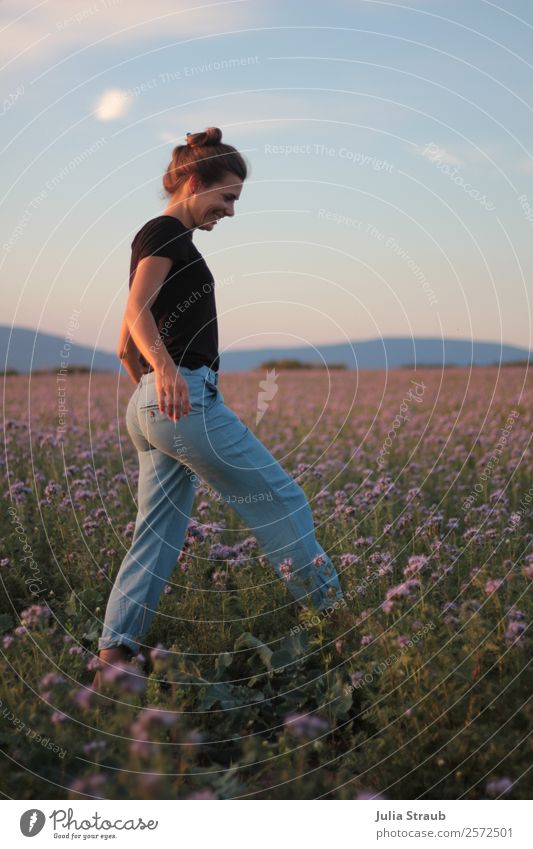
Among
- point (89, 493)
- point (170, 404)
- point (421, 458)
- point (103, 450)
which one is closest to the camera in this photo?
point (170, 404)

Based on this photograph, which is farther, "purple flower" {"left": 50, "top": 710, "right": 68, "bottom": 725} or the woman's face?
the woman's face

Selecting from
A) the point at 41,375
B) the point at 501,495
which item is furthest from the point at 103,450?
the point at 41,375

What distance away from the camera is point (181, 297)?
13.4ft

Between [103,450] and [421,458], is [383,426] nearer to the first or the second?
[421,458]

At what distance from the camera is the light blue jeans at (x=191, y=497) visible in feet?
13.4

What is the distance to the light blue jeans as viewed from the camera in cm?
407

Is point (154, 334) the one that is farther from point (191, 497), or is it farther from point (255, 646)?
point (255, 646)

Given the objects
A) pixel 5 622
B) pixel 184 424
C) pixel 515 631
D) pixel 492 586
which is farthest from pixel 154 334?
pixel 5 622

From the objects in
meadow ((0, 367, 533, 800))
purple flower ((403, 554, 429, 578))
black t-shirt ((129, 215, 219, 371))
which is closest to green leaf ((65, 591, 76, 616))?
meadow ((0, 367, 533, 800))

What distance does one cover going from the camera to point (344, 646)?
4133mm

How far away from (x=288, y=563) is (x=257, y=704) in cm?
72

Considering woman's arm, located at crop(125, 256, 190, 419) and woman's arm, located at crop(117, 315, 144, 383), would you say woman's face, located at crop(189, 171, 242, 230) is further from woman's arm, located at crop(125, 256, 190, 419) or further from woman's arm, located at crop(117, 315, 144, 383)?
woman's arm, located at crop(117, 315, 144, 383)

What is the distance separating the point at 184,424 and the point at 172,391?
210 mm

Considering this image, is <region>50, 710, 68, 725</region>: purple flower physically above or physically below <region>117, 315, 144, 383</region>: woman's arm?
below
